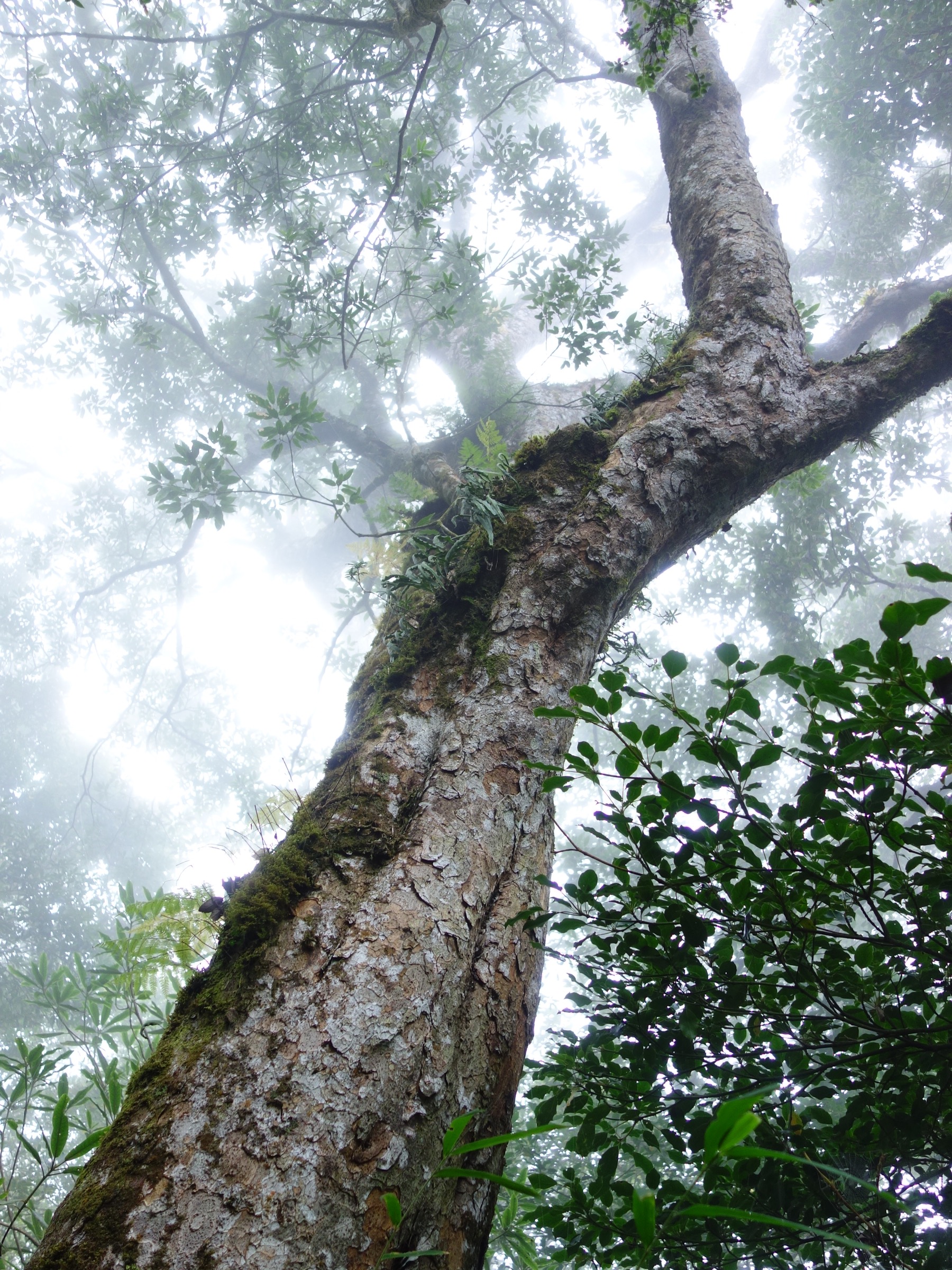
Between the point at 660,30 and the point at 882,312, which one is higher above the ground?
the point at 882,312

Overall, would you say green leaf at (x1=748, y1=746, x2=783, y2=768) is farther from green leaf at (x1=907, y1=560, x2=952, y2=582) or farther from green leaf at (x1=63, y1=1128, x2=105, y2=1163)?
green leaf at (x1=63, y1=1128, x2=105, y2=1163)

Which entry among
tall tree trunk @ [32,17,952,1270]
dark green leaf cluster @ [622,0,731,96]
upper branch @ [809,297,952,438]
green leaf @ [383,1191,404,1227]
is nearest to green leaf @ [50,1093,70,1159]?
tall tree trunk @ [32,17,952,1270]

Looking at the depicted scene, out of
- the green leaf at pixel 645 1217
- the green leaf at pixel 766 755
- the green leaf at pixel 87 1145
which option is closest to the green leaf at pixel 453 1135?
the green leaf at pixel 645 1217

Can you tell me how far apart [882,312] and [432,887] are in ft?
34.7

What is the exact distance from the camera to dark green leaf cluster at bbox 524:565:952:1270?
105 centimetres

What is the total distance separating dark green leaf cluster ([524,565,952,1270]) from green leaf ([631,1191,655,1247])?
52cm

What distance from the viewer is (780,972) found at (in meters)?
1.22

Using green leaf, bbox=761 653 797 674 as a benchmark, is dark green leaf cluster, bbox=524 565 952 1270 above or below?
below

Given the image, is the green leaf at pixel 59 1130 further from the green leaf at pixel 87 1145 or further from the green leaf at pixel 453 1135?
the green leaf at pixel 453 1135

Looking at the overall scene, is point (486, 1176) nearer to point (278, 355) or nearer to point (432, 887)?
point (432, 887)

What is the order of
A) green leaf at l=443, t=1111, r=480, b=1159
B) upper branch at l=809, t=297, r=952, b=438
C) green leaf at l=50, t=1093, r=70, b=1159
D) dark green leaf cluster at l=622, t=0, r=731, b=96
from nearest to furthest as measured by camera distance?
green leaf at l=443, t=1111, r=480, b=1159, green leaf at l=50, t=1093, r=70, b=1159, dark green leaf cluster at l=622, t=0, r=731, b=96, upper branch at l=809, t=297, r=952, b=438

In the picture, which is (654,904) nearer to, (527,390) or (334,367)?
(527,390)

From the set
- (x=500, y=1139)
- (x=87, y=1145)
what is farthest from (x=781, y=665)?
(x=87, y=1145)

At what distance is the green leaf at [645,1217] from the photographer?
0.56m
